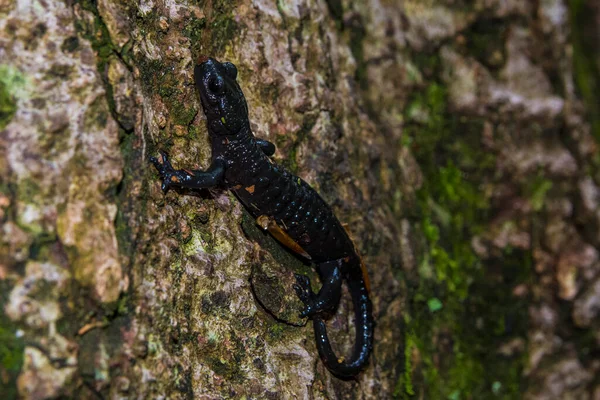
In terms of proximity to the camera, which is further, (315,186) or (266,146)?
(315,186)

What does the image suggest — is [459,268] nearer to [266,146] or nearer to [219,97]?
[266,146]

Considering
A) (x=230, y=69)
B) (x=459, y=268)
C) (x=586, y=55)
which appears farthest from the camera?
(x=586, y=55)

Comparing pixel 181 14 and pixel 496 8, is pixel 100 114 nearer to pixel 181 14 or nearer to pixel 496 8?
pixel 181 14

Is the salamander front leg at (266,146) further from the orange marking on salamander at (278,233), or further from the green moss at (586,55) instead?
the green moss at (586,55)

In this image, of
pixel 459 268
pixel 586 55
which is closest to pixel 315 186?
pixel 459 268

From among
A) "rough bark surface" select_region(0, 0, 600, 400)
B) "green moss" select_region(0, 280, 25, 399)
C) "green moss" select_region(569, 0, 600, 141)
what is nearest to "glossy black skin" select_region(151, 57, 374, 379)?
"rough bark surface" select_region(0, 0, 600, 400)

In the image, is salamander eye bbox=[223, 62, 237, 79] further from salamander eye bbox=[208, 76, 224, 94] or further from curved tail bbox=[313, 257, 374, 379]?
curved tail bbox=[313, 257, 374, 379]

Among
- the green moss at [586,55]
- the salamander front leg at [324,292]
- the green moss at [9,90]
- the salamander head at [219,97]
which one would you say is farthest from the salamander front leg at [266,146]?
the green moss at [586,55]
